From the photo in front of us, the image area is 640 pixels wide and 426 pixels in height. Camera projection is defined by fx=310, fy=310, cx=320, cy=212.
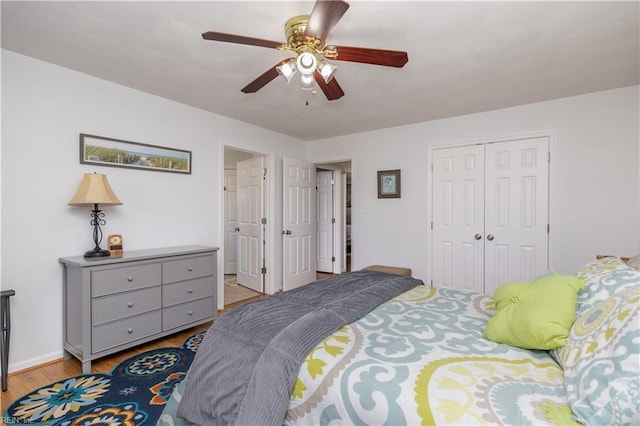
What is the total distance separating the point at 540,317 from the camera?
1.27 m

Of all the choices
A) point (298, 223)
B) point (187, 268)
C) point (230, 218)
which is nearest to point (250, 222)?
point (298, 223)

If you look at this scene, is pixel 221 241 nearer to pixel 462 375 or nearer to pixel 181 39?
pixel 181 39

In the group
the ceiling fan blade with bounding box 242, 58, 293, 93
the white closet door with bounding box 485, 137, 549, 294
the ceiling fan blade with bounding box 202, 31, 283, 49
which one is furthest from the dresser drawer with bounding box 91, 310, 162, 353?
the white closet door with bounding box 485, 137, 549, 294

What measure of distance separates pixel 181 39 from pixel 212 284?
7.16ft

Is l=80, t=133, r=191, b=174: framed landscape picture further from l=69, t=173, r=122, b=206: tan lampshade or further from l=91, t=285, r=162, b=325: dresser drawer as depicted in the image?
l=91, t=285, r=162, b=325: dresser drawer

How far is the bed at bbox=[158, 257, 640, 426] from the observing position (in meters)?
0.92

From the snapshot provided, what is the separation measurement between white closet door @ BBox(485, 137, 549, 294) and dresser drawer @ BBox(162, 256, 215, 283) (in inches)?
123

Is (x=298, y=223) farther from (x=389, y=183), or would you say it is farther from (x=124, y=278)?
(x=124, y=278)

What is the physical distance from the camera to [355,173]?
4.63 metres

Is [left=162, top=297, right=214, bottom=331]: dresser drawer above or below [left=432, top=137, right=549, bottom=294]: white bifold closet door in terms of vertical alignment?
below

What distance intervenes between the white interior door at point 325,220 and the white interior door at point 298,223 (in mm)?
933

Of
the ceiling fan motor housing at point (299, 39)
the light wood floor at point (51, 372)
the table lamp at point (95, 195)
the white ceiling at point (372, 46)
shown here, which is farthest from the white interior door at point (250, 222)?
the ceiling fan motor housing at point (299, 39)

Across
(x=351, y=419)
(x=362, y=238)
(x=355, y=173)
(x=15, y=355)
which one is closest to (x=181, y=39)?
(x=351, y=419)

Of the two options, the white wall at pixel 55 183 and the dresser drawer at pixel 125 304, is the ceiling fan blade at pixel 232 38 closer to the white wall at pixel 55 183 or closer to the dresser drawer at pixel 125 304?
the white wall at pixel 55 183
